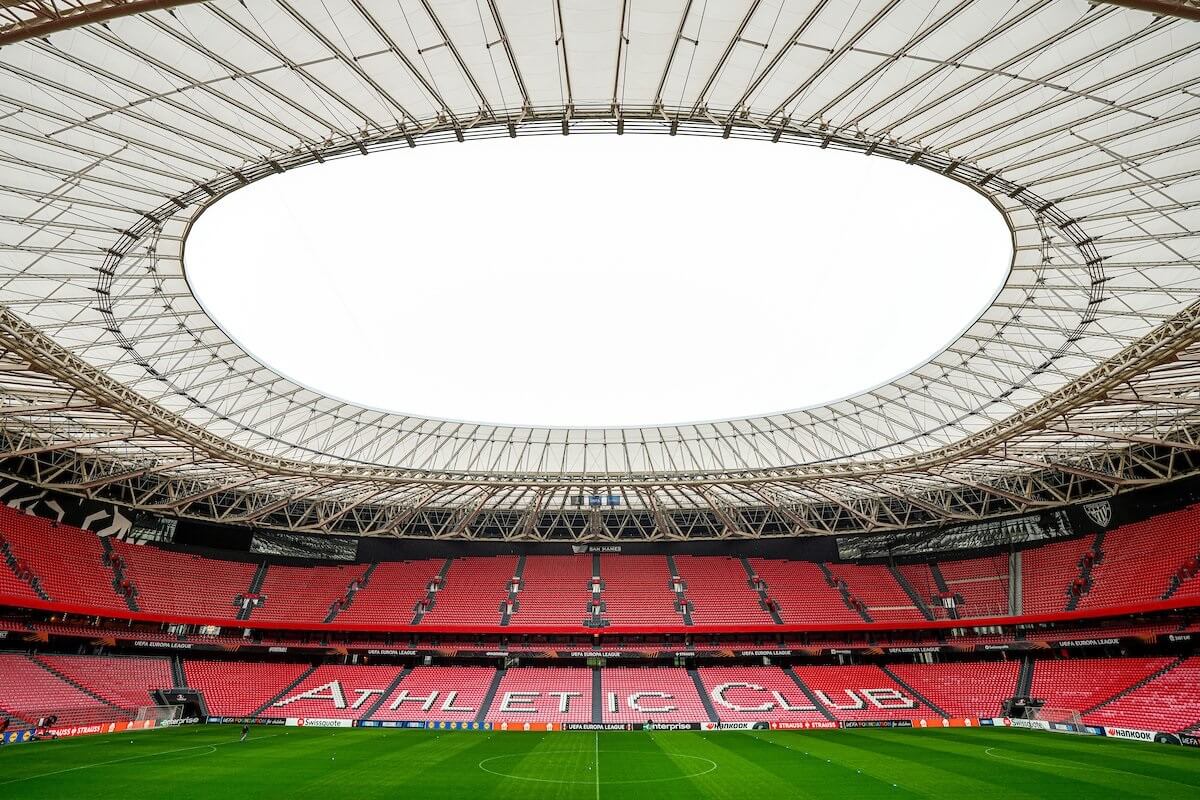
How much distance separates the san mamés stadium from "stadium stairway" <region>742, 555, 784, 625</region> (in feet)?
0.82

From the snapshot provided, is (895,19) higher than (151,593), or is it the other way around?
(895,19)

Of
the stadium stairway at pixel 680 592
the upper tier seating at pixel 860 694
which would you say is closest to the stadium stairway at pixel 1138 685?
the upper tier seating at pixel 860 694

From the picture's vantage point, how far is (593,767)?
25875 mm

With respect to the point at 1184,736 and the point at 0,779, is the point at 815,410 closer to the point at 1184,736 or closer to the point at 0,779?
the point at 1184,736

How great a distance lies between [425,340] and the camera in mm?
32469

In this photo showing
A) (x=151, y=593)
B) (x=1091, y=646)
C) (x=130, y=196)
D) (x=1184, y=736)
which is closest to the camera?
(x=130, y=196)

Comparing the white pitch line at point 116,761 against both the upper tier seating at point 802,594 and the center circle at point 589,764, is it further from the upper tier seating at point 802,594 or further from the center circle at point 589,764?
the upper tier seating at point 802,594

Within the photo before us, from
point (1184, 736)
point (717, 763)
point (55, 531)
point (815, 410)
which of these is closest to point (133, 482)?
point (55, 531)

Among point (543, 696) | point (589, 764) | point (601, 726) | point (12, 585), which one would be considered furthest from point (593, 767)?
point (12, 585)

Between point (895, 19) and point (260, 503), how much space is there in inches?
2006

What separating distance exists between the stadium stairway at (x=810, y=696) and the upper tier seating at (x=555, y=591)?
15649 millimetres

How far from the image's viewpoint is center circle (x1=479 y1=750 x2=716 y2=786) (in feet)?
76.2

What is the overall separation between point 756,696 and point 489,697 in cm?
1825

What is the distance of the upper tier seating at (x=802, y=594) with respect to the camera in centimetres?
4969
